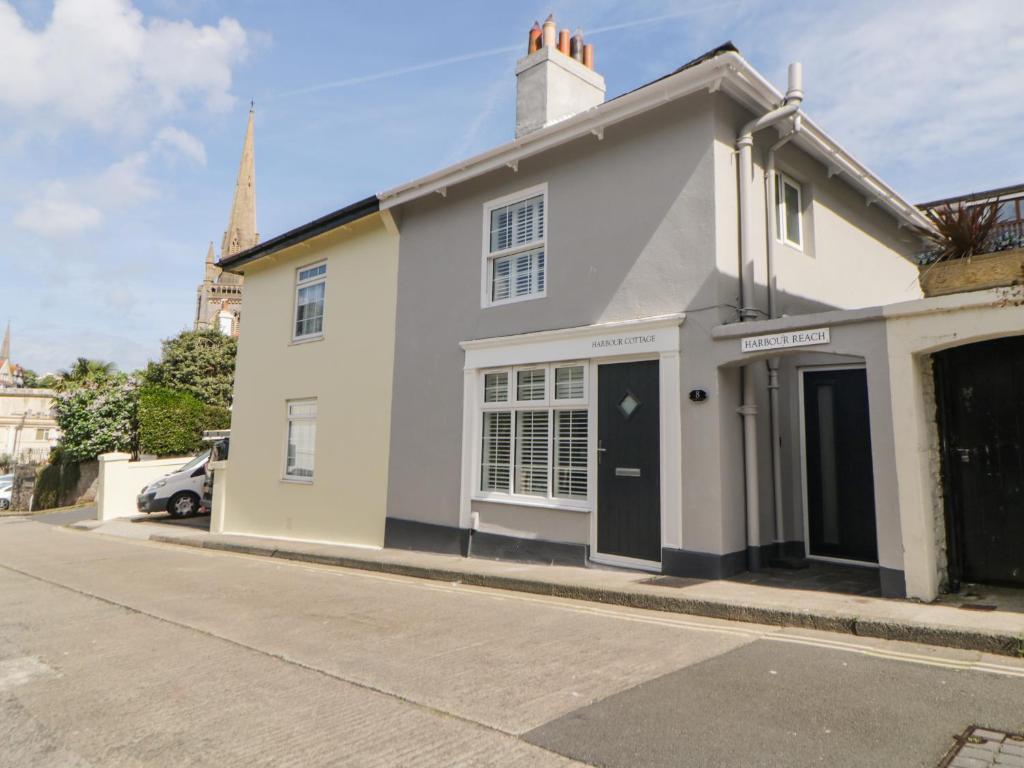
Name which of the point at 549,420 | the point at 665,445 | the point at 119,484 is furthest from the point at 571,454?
the point at 119,484

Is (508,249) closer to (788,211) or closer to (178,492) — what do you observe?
(788,211)

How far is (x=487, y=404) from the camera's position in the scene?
398 inches

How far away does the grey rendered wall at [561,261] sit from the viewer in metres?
8.20

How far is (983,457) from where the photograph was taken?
6.62 meters

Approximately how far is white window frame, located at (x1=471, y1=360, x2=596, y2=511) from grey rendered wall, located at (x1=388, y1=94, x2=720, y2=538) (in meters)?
0.31

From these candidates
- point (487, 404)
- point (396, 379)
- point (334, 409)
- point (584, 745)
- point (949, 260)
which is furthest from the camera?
point (334, 409)

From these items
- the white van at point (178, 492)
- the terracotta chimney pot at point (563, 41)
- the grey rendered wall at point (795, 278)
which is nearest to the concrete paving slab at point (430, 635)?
the grey rendered wall at point (795, 278)

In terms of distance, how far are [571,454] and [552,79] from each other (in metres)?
6.06

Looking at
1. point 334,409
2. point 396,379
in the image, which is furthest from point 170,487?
point 396,379

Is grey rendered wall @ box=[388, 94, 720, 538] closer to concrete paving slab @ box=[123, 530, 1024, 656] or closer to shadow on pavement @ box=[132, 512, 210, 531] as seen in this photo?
concrete paving slab @ box=[123, 530, 1024, 656]

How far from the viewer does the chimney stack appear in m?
10.8

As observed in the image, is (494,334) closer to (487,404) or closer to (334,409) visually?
(487,404)

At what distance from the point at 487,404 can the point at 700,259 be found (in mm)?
3779

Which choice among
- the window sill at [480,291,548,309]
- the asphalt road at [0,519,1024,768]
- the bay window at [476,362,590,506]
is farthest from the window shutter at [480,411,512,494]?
the asphalt road at [0,519,1024,768]
